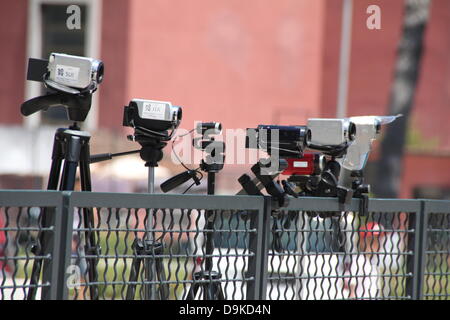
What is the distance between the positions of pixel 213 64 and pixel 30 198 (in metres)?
20.0

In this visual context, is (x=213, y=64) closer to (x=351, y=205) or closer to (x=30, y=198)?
(x=351, y=205)

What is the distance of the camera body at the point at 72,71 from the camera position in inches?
162

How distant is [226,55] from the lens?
23.6m

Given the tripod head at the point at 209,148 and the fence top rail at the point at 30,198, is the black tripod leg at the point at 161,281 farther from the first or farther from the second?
the fence top rail at the point at 30,198

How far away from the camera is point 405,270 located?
4.87 m

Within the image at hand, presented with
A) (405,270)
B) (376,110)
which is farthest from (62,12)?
(405,270)

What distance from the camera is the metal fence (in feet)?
11.9

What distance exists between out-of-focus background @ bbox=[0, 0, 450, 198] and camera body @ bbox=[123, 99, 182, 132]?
676 inches

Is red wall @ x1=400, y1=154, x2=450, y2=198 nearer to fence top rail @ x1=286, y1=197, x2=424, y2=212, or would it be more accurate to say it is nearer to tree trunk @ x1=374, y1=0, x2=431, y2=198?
tree trunk @ x1=374, y1=0, x2=431, y2=198

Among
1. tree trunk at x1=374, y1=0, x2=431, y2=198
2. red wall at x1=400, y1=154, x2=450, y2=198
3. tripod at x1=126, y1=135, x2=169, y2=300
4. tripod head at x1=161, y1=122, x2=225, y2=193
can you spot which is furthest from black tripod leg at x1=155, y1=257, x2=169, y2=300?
red wall at x1=400, y1=154, x2=450, y2=198

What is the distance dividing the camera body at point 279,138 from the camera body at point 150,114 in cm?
37

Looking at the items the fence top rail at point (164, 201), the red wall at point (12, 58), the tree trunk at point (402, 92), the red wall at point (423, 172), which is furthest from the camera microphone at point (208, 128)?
the red wall at point (12, 58)
